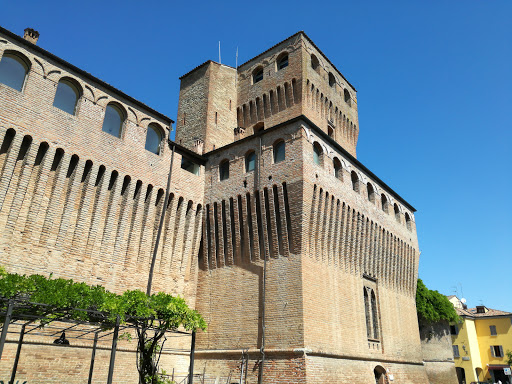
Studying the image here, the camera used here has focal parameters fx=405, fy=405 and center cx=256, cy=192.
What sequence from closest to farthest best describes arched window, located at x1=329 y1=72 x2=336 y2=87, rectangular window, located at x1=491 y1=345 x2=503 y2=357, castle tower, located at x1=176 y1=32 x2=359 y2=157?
castle tower, located at x1=176 y1=32 x2=359 y2=157 < arched window, located at x1=329 y1=72 x2=336 y2=87 < rectangular window, located at x1=491 y1=345 x2=503 y2=357

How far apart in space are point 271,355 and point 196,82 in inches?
678

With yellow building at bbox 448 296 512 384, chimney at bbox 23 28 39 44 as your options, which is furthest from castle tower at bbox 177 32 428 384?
yellow building at bbox 448 296 512 384

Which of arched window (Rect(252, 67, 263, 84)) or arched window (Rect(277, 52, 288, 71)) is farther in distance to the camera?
arched window (Rect(252, 67, 263, 84))

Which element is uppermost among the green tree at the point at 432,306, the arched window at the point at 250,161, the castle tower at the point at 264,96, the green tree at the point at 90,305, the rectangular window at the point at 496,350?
the castle tower at the point at 264,96

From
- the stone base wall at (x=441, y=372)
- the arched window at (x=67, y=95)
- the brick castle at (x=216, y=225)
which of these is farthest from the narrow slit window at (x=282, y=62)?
the stone base wall at (x=441, y=372)

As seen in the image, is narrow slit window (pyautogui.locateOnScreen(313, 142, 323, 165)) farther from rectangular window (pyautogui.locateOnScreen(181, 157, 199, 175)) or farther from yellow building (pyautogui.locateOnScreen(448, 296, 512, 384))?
yellow building (pyautogui.locateOnScreen(448, 296, 512, 384))

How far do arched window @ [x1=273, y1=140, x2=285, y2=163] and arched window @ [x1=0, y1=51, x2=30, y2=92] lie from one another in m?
10.5

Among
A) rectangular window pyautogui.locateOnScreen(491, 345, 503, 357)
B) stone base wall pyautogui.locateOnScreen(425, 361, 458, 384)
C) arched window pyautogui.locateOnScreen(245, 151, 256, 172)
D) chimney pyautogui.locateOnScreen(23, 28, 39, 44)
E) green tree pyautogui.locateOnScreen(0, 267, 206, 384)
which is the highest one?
chimney pyautogui.locateOnScreen(23, 28, 39, 44)

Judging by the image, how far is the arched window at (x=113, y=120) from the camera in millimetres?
17219

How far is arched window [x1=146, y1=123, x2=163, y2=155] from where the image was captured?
18.7 m

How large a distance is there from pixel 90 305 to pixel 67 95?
959 centimetres

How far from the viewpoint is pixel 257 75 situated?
26.2 m

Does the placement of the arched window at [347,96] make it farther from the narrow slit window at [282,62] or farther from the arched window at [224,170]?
the arched window at [224,170]

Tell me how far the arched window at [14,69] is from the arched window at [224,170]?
9.39 m
